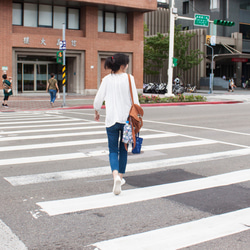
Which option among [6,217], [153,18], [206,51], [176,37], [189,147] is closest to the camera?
[6,217]

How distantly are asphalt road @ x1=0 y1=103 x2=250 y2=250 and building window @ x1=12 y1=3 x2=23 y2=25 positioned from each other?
74.2ft

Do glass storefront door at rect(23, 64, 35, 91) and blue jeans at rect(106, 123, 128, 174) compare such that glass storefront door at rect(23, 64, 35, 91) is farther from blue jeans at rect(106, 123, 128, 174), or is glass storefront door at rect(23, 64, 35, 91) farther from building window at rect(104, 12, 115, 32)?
blue jeans at rect(106, 123, 128, 174)

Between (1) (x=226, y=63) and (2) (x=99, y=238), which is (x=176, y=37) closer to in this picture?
(1) (x=226, y=63)

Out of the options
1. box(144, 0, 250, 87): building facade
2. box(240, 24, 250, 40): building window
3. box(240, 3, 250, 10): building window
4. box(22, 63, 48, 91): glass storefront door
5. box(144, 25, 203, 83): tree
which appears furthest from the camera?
box(240, 24, 250, 40): building window

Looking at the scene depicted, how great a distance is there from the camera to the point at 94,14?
3350cm

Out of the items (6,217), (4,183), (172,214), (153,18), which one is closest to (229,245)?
(172,214)

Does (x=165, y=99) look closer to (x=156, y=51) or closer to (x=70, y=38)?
(x=70, y=38)

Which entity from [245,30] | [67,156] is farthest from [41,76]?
[245,30]

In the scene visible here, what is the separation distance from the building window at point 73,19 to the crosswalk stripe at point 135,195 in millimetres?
28695

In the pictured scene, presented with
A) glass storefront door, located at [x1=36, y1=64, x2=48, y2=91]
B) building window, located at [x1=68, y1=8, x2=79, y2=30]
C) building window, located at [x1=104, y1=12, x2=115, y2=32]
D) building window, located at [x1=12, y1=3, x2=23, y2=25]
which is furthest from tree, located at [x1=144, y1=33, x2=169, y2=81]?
building window, located at [x1=12, y1=3, x2=23, y2=25]

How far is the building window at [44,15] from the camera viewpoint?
31.1 meters

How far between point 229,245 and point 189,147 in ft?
18.7

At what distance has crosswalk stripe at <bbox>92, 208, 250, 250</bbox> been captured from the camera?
3898mm

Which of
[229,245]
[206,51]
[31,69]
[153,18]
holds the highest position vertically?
[153,18]
